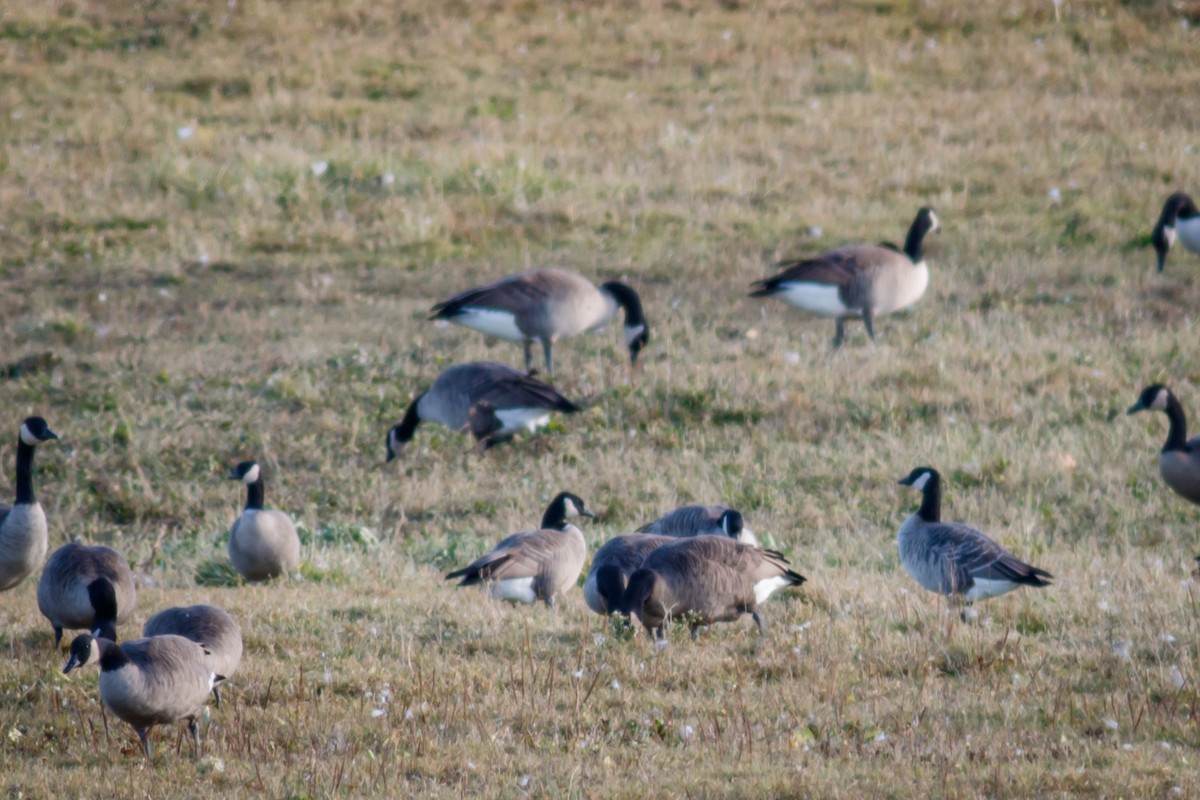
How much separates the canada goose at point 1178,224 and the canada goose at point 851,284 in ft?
13.1

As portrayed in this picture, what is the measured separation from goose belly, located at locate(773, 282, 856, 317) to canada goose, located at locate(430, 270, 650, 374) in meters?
1.57

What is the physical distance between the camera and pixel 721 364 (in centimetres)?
1361

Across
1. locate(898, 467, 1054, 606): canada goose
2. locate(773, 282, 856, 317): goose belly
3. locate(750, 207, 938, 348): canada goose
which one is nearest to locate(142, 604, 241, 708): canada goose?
locate(898, 467, 1054, 606): canada goose

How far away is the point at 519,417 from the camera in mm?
12188

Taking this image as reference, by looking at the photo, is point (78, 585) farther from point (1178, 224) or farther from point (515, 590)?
point (1178, 224)

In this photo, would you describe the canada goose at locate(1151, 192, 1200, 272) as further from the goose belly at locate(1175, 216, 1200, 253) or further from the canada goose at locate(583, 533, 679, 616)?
the canada goose at locate(583, 533, 679, 616)

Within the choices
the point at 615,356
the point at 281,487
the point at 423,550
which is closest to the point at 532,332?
the point at 615,356

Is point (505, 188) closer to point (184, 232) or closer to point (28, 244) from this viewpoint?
point (184, 232)

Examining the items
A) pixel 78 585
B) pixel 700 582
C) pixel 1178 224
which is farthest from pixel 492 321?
pixel 1178 224

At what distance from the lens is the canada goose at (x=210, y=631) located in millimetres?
6340

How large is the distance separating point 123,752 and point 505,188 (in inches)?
551

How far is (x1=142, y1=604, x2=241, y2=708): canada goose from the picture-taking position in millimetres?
6340

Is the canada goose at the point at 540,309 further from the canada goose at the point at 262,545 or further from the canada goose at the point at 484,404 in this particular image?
the canada goose at the point at 262,545

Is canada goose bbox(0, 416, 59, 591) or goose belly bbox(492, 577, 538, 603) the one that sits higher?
canada goose bbox(0, 416, 59, 591)
